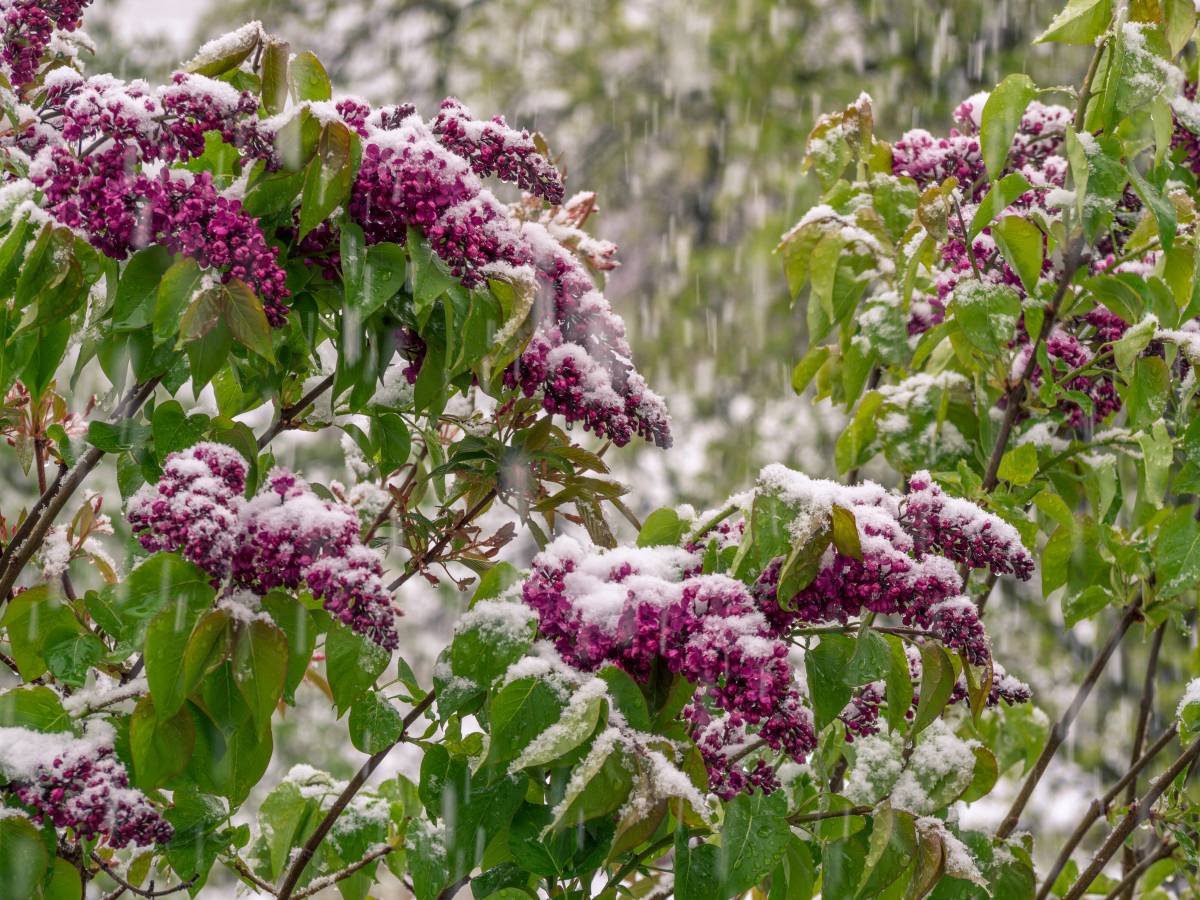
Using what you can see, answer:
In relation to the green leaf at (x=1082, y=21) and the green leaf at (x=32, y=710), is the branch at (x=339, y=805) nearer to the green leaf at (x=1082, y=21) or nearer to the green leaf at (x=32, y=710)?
the green leaf at (x=32, y=710)

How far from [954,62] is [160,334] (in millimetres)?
6169

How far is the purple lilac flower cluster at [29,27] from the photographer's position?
1.79 meters

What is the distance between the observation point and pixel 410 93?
24.4ft

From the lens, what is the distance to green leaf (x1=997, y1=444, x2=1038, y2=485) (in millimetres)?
2078

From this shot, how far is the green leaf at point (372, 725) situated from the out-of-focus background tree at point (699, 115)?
14.6 feet

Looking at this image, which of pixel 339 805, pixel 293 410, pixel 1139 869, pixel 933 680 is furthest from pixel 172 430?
pixel 1139 869

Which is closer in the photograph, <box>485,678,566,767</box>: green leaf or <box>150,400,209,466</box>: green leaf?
<box>485,678,566,767</box>: green leaf

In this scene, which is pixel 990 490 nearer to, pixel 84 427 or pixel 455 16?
pixel 84 427

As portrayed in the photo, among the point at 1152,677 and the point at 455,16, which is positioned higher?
the point at 455,16

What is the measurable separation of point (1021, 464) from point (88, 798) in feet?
4.82

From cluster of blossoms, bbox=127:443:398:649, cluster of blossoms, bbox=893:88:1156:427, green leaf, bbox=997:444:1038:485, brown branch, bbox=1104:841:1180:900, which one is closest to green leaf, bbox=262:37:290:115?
cluster of blossoms, bbox=127:443:398:649

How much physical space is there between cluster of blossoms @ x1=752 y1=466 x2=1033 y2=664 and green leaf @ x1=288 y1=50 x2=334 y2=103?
68 cm

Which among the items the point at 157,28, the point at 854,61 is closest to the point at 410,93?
the point at 157,28

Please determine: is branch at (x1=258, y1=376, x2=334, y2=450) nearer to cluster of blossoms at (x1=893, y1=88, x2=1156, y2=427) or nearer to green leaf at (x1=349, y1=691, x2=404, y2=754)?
green leaf at (x1=349, y1=691, x2=404, y2=754)
